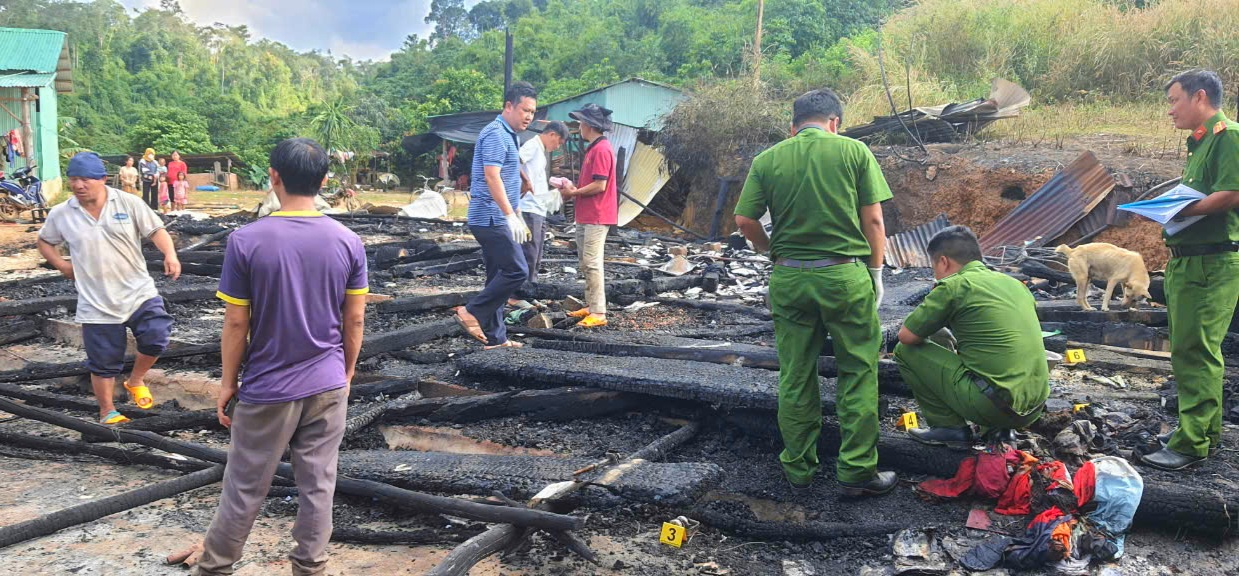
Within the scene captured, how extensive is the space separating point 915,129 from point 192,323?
12324 millimetres

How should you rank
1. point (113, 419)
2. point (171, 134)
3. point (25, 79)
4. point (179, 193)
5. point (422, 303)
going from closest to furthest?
point (113, 419)
point (422, 303)
point (25, 79)
point (179, 193)
point (171, 134)

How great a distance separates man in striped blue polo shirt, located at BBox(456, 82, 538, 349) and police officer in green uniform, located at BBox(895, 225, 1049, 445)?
306cm

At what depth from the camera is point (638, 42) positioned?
38750mm

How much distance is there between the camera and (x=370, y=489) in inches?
151

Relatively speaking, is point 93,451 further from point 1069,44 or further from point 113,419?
point 1069,44

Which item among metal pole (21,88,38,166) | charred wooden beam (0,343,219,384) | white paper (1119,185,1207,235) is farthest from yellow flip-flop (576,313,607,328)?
metal pole (21,88,38,166)

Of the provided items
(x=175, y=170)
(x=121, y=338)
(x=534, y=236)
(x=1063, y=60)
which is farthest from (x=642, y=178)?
(x=121, y=338)

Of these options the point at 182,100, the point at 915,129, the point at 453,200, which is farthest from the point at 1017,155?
the point at 182,100

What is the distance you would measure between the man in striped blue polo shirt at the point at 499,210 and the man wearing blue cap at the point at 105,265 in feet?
6.77

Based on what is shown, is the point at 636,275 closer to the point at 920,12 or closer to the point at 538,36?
the point at 920,12

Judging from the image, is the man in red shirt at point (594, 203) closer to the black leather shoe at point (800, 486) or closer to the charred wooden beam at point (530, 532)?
the charred wooden beam at point (530, 532)

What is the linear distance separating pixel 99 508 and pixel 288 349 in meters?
1.54

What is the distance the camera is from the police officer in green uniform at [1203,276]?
400 cm

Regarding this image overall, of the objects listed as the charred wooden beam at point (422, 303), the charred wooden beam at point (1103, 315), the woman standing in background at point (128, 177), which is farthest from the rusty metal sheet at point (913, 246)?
the woman standing in background at point (128, 177)
